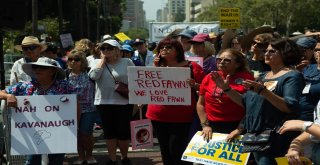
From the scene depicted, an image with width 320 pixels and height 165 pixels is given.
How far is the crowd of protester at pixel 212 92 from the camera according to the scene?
4.48 m

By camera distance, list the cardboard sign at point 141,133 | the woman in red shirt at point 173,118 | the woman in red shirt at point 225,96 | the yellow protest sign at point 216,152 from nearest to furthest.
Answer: the yellow protest sign at point 216,152 → the woman in red shirt at point 225,96 → the woman in red shirt at point 173,118 → the cardboard sign at point 141,133

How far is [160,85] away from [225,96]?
116 cm

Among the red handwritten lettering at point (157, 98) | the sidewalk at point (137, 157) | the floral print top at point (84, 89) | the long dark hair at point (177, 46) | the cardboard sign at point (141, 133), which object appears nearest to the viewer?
Answer: the long dark hair at point (177, 46)

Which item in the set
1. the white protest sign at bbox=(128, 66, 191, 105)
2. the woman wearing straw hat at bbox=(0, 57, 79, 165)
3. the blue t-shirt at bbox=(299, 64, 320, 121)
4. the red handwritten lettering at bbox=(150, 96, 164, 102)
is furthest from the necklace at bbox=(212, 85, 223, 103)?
the woman wearing straw hat at bbox=(0, 57, 79, 165)

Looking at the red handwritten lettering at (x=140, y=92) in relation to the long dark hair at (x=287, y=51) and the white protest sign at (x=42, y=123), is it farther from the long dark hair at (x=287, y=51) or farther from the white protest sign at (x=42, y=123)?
the long dark hair at (x=287, y=51)

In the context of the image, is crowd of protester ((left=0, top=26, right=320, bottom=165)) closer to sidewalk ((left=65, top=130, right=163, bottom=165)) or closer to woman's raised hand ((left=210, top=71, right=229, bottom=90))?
woman's raised hand ((left=210, top=71, right=229, bottom=90))

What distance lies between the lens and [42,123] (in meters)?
5.66

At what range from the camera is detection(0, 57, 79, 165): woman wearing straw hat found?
559cm

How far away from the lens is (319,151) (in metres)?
3.77

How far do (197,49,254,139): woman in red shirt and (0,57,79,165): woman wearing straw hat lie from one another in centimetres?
146

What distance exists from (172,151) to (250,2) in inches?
2245

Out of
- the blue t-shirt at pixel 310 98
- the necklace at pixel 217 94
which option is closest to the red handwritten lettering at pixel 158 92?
the necklace at pixel 217 94

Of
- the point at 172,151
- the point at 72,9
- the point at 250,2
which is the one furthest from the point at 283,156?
the point at 250,2

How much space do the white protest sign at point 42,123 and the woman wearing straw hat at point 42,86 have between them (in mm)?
113
